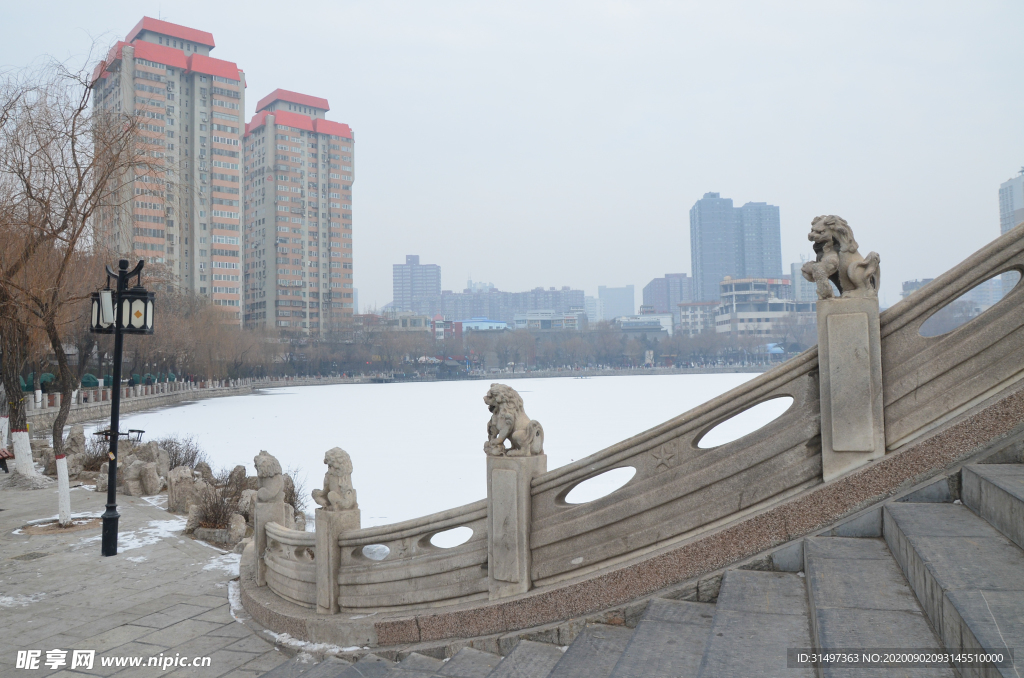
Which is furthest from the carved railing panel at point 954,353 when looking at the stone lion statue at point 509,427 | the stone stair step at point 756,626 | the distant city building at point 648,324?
the distant city building at point 648,324

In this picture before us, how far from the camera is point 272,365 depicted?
72438 millimetres

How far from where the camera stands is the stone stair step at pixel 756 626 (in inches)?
85.7

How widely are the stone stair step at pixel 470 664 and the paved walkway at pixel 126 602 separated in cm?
147

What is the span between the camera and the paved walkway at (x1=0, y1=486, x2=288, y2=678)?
4.39 metres

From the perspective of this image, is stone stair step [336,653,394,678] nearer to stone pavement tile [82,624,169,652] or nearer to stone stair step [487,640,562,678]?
stone stair step [487,640,562,678]

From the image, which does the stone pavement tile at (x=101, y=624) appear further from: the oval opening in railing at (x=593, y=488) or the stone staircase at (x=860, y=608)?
the oval opening in railing at (x=593, y=488)

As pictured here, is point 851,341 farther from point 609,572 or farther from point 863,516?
point 609,572

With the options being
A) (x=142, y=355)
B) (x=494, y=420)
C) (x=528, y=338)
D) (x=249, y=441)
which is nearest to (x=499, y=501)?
(x=494, y=420)

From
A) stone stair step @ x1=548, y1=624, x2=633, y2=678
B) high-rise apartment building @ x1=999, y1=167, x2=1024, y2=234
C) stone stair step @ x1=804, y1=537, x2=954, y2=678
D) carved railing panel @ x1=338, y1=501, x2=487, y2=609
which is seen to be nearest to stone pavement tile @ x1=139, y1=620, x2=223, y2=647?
carved railing panel @ x1=338, y1=501, x2=487, y2=609

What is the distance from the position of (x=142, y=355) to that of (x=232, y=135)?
49.7 m

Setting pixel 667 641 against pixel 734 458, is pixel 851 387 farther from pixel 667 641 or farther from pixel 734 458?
pixel 667 641

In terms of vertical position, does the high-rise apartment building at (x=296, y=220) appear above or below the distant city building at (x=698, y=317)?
above

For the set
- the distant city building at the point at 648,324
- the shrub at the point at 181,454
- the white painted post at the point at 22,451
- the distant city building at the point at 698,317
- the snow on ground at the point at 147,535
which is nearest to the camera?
the snow on ground at the point at 147,535

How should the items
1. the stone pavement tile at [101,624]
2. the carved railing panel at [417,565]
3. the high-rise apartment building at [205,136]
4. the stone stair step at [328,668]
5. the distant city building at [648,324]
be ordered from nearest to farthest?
the stone stair step at [328,668], the carved railing panel at [417,565], the stone pavement tile at [101,624], the high-rise apartment building at [205,136], the distant city building at [648,324]
